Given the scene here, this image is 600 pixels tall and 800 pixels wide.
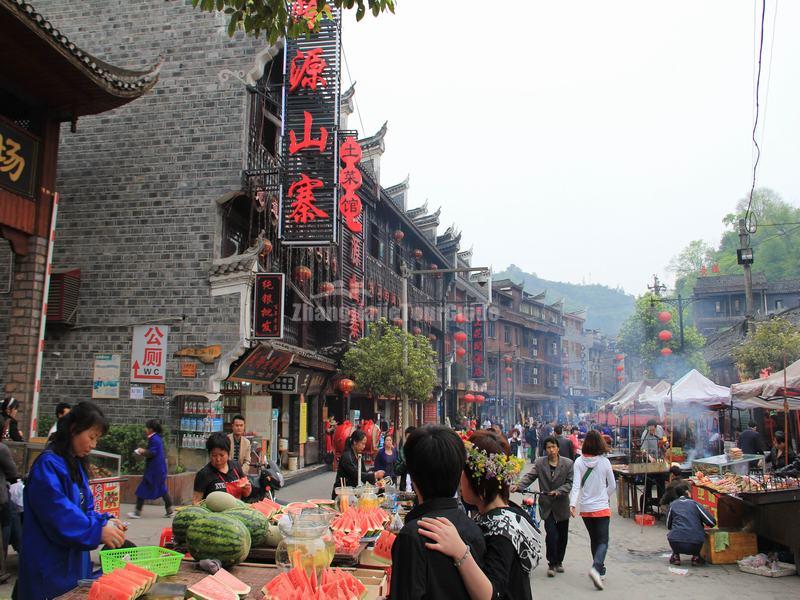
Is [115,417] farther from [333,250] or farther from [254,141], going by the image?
[333,250]

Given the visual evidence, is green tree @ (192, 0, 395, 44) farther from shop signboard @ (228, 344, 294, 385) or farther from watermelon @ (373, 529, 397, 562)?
shop signboard @ (228, 344, 294, 385)

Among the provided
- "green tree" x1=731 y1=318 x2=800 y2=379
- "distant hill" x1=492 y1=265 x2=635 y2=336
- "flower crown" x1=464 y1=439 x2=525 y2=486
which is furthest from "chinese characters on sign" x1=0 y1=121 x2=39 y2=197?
"distant hill" x1=492 y1=265 x2=635 y2=336

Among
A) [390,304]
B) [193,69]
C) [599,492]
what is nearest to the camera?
[599,492]

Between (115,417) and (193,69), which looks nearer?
(115,417)

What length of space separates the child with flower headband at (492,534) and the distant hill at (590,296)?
416 feet

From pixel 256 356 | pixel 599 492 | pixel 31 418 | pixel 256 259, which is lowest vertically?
pixel 599 492

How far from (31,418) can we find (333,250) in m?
11.7

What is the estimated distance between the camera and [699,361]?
1431 inches

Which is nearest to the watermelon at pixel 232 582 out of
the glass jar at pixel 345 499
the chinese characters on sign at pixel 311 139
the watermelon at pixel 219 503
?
the watermelon at pixel 219 503

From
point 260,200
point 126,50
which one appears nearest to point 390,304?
point 260,200

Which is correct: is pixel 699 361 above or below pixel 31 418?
above

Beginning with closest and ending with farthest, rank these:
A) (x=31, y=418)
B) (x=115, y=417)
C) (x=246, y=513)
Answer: (x=246, y=513) < (x=31, y=418) < (x=115, y=417)

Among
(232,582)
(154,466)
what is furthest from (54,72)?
(232,582)

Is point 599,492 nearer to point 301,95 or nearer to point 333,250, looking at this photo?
point 301,95
